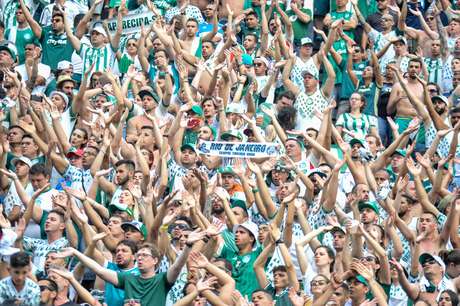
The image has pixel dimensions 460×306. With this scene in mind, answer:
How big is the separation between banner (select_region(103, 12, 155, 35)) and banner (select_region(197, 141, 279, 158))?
534cm

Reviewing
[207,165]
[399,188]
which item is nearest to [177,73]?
[207,165]

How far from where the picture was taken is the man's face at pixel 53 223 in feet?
52.7

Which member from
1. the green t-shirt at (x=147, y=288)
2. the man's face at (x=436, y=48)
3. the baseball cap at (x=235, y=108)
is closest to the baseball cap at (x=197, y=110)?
the baseball cap at (x=235, y=108)

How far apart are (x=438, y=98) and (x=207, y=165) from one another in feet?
9.35

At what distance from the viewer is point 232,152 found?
15.9 metres

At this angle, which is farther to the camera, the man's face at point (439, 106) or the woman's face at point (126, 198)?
the man's face at point (439, 106)

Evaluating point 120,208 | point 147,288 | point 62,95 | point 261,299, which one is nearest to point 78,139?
point 62,95

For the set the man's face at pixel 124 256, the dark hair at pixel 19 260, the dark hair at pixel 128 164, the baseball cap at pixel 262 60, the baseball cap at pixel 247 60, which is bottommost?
the baseball cap at pixel 262 60

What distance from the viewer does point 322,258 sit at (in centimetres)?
1520

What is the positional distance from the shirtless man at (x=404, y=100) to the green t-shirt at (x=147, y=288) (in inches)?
226

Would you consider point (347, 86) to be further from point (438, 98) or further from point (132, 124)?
point (132, 124)

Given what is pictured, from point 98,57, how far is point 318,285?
6675mm

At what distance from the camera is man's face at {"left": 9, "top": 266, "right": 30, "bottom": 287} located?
13.3 meters

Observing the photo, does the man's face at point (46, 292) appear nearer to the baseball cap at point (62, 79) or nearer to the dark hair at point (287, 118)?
the dark hair at point (287, 118)
